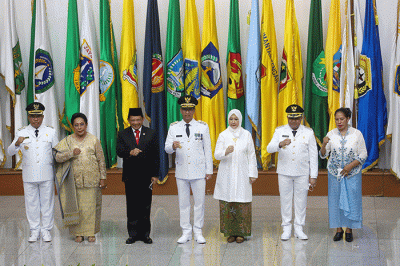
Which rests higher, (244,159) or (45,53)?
(45,53)

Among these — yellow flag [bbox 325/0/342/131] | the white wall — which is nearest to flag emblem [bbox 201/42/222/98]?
the white wall

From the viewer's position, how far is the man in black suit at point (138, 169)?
5.68 m

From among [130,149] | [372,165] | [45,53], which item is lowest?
[372,165]

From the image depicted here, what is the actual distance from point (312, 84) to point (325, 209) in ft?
6.26

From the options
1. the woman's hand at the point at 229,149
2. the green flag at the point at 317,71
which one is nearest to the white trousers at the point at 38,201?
the woman's hand at the point at 229,149

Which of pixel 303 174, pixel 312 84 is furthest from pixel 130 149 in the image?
pixel 312 84

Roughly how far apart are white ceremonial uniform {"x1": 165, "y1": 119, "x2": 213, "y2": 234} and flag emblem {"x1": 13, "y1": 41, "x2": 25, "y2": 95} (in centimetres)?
348

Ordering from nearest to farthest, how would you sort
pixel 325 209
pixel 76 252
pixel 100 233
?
pixel 76 252, pixel 100 233, pixel 325 209

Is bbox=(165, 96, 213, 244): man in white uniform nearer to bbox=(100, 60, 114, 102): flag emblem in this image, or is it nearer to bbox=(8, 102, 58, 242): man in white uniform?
bbox=(8, 102, 58, 242): man in white uniform

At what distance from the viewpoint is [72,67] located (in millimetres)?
8172

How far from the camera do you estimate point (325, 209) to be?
712 centimetres

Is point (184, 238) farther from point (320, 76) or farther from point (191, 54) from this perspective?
point (320, 76)

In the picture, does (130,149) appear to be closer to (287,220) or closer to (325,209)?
(287,220)

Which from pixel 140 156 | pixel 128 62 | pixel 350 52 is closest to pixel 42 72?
pixel 128 62
